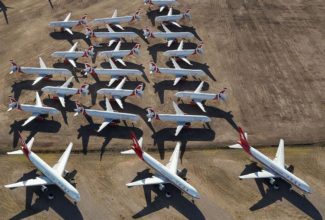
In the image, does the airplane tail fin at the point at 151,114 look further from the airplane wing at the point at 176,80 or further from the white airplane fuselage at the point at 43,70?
the white airplane fuselage at the point at 43,70

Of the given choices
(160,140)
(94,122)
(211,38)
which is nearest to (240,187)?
(160,140)

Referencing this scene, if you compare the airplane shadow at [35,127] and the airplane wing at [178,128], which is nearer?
the airplane wing at [178,128]

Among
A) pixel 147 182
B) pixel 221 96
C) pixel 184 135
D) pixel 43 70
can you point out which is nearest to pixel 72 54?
pixel 43 70

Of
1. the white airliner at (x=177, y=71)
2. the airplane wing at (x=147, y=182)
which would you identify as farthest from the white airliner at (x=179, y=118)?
the airplane wing at (x=147, y=182)

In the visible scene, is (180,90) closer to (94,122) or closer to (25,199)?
(94,122)

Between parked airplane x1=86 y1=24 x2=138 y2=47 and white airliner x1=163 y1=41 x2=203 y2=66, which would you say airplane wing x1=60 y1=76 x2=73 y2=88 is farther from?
white airliner x1=163 y1=41 x2=203 y2=66

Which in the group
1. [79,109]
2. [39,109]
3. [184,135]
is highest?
[39,109]

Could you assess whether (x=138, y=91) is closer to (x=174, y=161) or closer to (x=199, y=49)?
(x=174, y=161)
